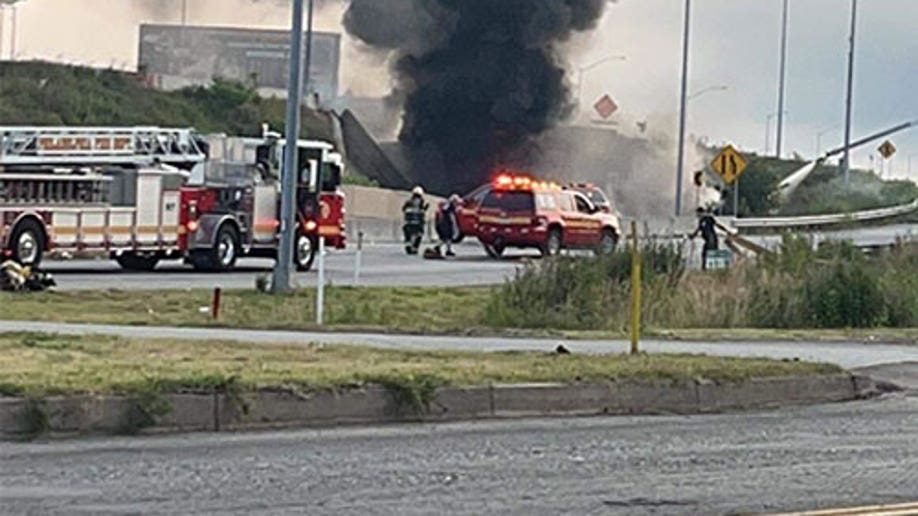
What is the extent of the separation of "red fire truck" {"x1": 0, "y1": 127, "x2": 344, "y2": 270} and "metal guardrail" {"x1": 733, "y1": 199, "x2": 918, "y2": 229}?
73.2 ft

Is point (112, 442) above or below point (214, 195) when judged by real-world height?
below

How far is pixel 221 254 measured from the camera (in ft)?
125

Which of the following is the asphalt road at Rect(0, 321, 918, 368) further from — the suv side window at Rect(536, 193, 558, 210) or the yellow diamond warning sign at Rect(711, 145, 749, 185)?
the suv side window at Rect(536, 193, 558, 210)

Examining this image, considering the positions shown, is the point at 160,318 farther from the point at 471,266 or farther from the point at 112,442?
the point at 471,266

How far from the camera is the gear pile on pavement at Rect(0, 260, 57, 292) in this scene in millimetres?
28828

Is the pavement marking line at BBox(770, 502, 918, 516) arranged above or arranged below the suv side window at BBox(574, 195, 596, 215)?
below

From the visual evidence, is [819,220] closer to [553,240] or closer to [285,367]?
[553,240]

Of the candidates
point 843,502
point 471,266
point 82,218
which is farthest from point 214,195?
point 843,502

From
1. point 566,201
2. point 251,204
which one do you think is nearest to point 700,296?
point 251,204

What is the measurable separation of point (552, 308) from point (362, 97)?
38.5m

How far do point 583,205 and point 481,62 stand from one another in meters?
11.9

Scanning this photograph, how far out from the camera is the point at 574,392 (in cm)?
1590

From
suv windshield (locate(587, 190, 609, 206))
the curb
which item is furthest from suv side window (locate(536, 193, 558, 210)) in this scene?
the curb

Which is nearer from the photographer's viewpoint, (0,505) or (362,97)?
(0,505)
